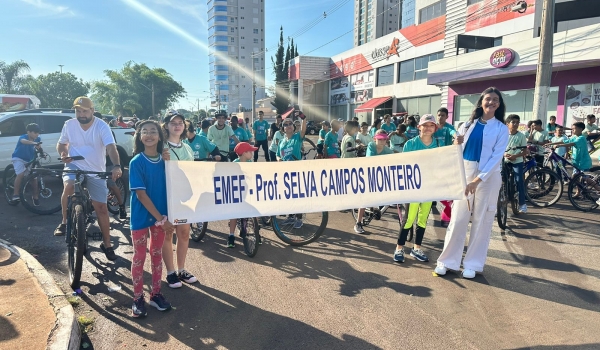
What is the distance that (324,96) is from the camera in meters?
48.5

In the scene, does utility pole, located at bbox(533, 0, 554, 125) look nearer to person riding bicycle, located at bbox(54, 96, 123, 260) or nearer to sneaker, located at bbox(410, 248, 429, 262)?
sneaker, located at bbox(410, 248, 429, 262)

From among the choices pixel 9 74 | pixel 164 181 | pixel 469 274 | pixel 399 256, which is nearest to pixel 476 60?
pixel 399 256

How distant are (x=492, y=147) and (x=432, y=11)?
2875 centimetres

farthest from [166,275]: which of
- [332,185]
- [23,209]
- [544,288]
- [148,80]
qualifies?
[148,80]

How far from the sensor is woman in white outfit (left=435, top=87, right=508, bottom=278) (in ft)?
13.7

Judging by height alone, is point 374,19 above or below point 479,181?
above

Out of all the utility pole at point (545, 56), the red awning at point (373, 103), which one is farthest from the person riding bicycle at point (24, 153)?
the red awning at point (373, 103)

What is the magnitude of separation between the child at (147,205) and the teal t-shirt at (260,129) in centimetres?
975

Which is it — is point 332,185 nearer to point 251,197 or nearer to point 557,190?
point 251,197

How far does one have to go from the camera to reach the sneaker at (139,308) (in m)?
3.50

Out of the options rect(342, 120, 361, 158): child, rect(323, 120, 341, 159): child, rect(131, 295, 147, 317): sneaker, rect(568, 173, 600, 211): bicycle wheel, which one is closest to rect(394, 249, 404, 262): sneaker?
rect(342, 120, 361, 158): child

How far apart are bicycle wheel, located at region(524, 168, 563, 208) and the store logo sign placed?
11.6m

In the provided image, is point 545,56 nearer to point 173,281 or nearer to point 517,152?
point 517,152

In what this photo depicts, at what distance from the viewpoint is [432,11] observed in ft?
94.7
